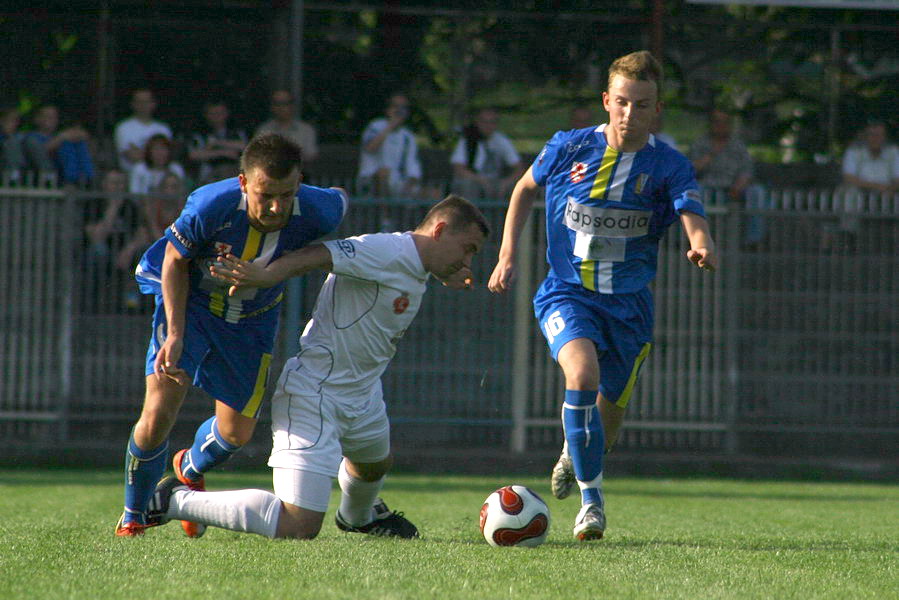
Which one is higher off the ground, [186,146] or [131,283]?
[186,146]

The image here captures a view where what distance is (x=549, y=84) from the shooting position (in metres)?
14.5

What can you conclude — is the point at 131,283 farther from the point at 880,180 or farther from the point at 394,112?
the point at 880,180

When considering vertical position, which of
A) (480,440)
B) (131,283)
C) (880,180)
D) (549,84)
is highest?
(549,84)

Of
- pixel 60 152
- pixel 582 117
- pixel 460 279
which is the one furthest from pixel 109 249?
pixel 460 279

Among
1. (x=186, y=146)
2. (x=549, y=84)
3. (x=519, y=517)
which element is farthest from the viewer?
(x=549, y=84)

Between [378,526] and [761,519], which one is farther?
[761,519]

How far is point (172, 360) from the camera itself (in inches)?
211

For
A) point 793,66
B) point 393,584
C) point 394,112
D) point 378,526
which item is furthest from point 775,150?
point 393,584

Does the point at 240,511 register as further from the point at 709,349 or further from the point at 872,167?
the point at 872,167

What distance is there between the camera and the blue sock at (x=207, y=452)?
19.3ft

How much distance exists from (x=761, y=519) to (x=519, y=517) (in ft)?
7.82

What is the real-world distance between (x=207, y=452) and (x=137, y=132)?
701 centimetres

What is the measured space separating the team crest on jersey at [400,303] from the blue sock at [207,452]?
1015 mm

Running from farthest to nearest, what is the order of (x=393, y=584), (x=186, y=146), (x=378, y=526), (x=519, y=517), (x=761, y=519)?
(x=186, y=146) → (x=761, y=519) → (x=378, y=526) → (x=519, y=517) → (x=393, y=584)
